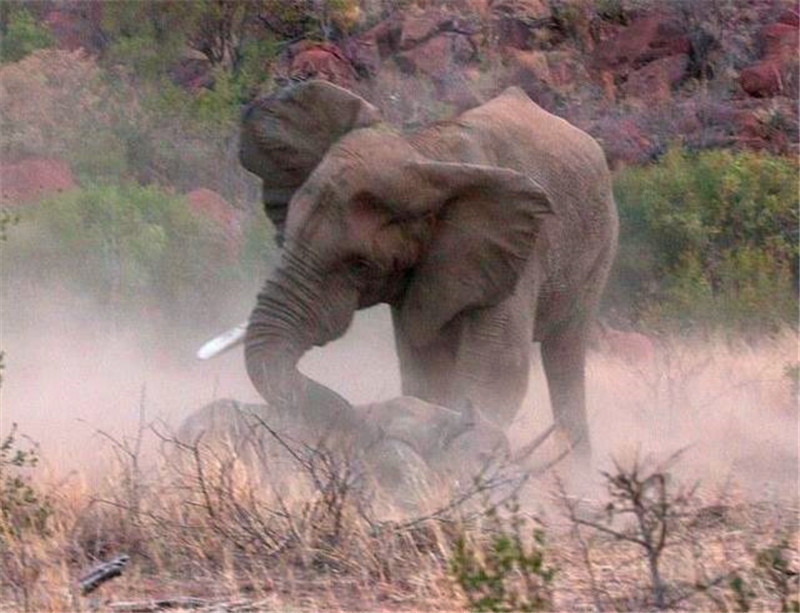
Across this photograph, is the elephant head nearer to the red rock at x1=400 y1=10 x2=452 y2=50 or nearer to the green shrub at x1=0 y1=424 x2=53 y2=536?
the green shrub at x1=0 y1=424 x2=53 y2=536

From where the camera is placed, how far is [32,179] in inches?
756

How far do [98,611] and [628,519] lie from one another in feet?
7.86

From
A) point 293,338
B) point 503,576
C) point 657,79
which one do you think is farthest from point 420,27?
point 503,576

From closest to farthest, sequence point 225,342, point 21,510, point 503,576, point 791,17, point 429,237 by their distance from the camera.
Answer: point 503,576
point 21,510
point 225,342
point 429,237
point 791,17

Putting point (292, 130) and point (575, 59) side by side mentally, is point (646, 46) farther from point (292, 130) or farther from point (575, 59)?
point (292, 130)

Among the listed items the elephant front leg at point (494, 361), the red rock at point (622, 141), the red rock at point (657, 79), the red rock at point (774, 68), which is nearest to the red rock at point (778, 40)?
the red rock at point (774, 68)

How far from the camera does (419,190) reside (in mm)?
8492

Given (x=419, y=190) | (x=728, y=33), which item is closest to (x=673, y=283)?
(x=419, y=190)

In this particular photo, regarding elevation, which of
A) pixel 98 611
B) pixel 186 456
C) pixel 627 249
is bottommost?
pixel 98 611

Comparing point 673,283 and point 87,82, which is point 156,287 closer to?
point 673,283

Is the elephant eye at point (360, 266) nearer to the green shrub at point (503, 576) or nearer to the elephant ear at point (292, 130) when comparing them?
the elephant ear at point (292, 130)

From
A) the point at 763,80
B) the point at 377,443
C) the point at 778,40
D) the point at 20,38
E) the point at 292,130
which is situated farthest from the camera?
the point at 778,40

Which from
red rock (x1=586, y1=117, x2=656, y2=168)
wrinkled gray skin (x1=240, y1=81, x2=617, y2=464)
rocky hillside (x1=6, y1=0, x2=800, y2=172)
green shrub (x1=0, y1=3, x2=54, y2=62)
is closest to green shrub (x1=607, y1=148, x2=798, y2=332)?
red rock (x1=586, y1=117, x2=656, y2=168)

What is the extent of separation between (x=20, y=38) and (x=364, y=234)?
57.5 ft
